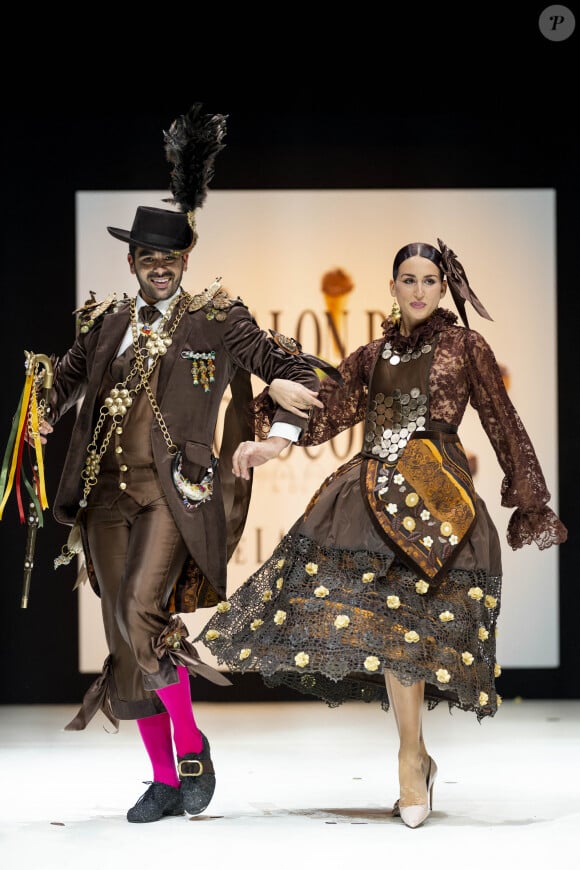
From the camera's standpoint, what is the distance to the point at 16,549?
6.54 meters

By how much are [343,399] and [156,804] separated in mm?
1339

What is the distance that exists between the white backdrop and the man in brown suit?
7.56ft

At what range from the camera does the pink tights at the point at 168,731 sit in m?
3.99

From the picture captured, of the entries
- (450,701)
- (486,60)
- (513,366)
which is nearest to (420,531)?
(450,701)

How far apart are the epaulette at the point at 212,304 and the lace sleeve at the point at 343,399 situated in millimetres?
416

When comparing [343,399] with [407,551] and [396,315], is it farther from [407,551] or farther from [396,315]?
[407,551]

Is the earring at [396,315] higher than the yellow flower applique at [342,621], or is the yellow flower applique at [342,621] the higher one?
the earring at [396,315]

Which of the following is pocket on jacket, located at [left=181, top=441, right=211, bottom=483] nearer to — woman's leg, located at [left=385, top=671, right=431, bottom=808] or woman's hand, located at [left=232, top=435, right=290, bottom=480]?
woman's hand, located at [left=232, top=435, right=290, bottom=480]

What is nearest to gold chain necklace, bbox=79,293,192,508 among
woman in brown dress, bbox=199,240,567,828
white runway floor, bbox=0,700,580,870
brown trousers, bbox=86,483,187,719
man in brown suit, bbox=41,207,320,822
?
man in brown suit, bbox=41,207,320,822

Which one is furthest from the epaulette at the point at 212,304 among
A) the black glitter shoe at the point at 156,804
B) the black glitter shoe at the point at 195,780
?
the black glitter shoe at the point at 156,804

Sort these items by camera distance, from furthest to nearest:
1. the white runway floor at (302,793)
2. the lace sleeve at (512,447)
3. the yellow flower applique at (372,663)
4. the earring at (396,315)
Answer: the earring at (396,315)
the lace sleeve at (512,447)
the yellow flower applique at (372,663)
the white runway floor at (302,793)

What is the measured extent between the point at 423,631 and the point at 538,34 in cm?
339

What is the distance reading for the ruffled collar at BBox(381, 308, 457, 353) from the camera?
4.24 meters

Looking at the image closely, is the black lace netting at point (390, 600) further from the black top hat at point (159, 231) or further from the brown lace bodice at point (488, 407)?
the black top hat at point (159, 231)
